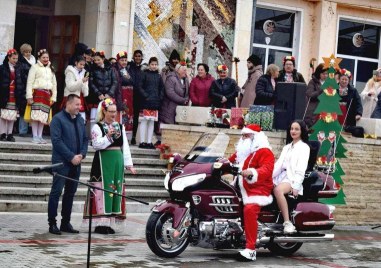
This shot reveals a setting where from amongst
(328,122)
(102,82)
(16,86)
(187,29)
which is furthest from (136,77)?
(328,122)

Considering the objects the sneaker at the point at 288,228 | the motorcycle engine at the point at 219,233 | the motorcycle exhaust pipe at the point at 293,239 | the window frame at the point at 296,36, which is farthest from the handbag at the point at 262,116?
the window frame at the point at 296,36

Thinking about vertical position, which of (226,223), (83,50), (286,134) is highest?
(83,50)

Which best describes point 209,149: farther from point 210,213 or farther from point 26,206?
point 26,206

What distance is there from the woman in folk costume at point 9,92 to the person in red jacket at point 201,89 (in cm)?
341

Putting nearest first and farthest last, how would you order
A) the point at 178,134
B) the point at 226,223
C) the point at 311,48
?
the point at 226,223
the point at 178,134
the point at 311,48

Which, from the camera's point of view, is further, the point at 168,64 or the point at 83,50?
the point at 168,64

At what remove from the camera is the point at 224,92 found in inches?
826

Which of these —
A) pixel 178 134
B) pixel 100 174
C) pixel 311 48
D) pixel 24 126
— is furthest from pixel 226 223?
pixel 311 48

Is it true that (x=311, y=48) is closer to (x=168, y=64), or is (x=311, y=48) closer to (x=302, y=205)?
(x=168, y=64)

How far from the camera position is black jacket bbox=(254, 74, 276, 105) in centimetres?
1975

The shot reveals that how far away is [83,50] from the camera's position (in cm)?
2094

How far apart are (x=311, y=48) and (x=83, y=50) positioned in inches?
393

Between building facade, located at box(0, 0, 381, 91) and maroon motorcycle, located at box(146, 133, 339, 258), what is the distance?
27.9ft

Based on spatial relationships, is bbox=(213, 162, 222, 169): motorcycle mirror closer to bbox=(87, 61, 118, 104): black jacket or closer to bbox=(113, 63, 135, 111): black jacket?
bbox=(87, 61, 118, 104): black jacket
